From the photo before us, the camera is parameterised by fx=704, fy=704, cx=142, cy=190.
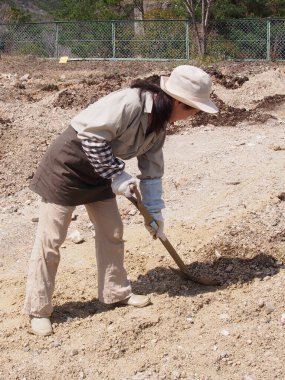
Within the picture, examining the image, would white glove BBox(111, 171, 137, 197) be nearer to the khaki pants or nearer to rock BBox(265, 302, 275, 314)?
the khaki pants

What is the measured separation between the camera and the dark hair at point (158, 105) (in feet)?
11.5

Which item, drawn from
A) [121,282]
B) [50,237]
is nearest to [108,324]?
[121,282]

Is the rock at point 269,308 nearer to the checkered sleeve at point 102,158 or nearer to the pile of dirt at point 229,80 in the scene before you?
the checkered sleeve at point 102,158

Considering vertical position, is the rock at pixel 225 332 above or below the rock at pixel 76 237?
above

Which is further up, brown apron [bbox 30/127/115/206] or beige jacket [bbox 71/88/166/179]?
beige jacket [bbox 71/88/166/179]

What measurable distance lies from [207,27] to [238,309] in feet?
44.2

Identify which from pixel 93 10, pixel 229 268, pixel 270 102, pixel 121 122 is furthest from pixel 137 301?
pixel 93 10

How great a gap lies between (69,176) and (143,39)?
14.1m

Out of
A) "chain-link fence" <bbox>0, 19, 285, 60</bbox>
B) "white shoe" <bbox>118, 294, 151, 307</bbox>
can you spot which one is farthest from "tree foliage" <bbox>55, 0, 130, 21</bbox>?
"white shoe" <bbox>118, 294, 151, 307</bbox>

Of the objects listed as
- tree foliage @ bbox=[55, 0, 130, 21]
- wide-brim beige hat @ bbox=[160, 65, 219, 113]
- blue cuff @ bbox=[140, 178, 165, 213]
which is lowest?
tree foliage @ bbox=[55, 0, 130, 21]

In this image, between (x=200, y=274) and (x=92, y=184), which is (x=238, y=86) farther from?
(x=92, y=184)

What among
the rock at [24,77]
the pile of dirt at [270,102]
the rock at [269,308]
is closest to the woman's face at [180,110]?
the rock at [269,308]

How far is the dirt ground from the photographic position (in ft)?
11.9

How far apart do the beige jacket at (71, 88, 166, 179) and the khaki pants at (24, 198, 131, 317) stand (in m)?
0.34
